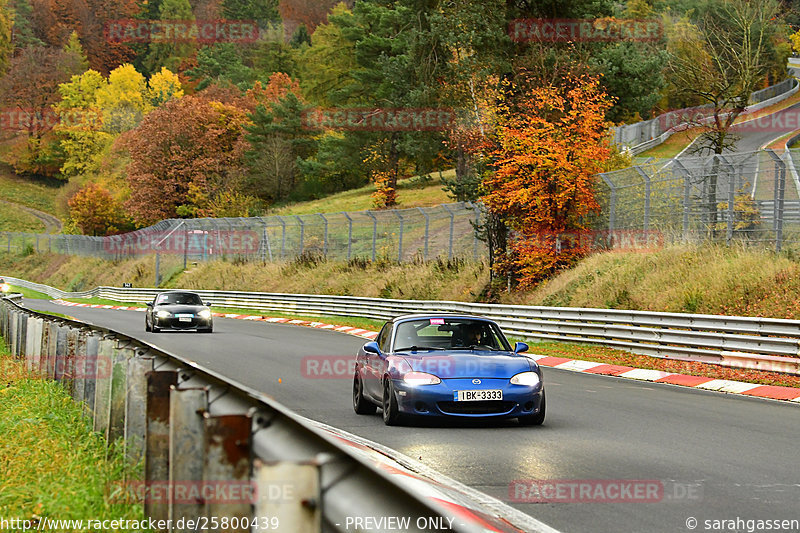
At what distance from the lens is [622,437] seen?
10.8 m

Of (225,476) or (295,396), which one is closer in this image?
(225,476)

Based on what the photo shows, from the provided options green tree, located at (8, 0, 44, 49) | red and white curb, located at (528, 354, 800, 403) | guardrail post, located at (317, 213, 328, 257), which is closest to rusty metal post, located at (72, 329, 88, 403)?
red and white curb, located at (528, 354, 800, 403)

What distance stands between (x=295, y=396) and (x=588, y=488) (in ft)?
24.7

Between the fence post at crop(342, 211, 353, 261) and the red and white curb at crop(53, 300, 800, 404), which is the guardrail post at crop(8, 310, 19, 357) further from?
the fence post at crop(342, 211, 353, 261)

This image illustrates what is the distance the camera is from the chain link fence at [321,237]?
36625mm

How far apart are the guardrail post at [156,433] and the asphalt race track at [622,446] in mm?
2897

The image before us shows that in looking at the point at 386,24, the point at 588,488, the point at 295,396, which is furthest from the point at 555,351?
the point at 386,24

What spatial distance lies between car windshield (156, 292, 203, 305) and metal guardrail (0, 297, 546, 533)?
954 inches

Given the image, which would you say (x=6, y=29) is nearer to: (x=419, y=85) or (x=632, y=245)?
(x=419, y=85)

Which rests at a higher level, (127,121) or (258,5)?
(258,5)

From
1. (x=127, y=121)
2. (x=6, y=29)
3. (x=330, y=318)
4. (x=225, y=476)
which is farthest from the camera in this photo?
(x=6, y=29)

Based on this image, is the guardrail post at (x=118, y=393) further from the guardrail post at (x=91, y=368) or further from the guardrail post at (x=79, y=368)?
the guardrail post at (x=79, y=368)

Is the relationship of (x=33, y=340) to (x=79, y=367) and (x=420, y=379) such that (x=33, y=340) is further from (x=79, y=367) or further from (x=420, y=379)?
(x=420, y=379)

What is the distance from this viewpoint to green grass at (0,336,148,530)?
5.74m
